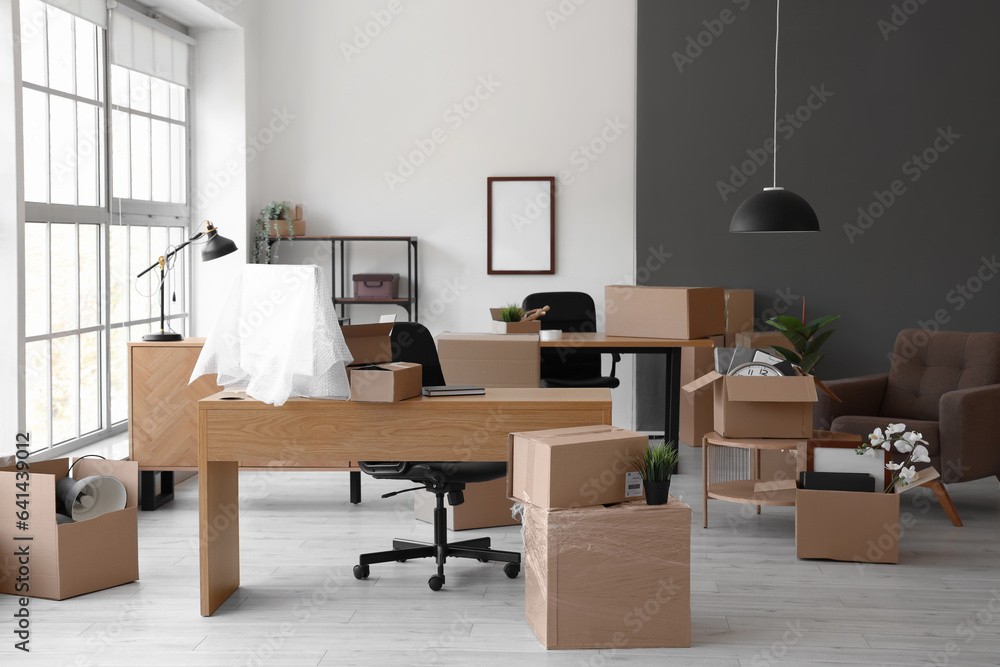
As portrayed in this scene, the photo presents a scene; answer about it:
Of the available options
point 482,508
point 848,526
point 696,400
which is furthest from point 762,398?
point 696,400

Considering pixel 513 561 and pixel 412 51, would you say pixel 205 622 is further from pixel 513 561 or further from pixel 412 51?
pixel 412 51

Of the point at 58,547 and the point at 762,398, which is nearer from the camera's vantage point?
the point at 58,547

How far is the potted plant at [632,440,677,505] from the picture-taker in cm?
277

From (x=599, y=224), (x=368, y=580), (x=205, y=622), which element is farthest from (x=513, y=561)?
(x=599, y=224)

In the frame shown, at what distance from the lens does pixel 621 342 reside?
16.5 feet

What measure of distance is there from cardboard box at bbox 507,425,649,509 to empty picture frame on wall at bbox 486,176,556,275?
11.7ft

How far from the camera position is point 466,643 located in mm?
2816

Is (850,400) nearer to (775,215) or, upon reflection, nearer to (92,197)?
(775,215)

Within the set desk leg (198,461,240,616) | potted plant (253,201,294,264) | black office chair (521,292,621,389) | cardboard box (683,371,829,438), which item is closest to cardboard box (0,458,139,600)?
desk leg (198,461,240,616)

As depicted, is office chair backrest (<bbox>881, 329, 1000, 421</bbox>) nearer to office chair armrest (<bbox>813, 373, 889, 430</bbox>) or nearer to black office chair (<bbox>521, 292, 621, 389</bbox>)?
office chair armrest (<bbox>813, 373, 889, 430</bbox>)

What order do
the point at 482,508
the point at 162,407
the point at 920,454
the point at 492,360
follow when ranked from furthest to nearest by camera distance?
the point at 492,360
the point at 162,407
the point at 482,508
the point at 920,454

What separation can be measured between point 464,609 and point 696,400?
10.2 feet

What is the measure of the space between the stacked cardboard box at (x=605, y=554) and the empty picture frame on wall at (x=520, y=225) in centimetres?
365

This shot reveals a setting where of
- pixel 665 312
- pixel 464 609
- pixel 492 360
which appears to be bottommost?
pixel 464 609
